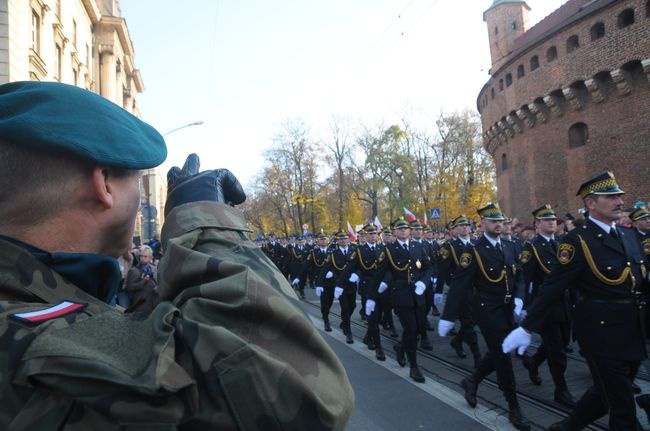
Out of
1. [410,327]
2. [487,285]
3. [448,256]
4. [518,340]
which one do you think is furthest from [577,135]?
[518,340]

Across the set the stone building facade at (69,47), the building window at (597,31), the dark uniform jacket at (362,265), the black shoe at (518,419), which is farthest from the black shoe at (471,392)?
the building window at (597,31)

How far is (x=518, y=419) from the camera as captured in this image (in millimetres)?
4992

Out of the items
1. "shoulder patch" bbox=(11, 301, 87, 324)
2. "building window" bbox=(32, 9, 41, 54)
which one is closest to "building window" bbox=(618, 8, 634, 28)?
"building window" bbox=(32, 9, 41, 54)

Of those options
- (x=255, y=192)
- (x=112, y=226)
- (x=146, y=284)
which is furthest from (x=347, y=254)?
(x=255, y=192)

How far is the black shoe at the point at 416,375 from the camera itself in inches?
267

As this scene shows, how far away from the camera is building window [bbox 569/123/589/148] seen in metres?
25.4

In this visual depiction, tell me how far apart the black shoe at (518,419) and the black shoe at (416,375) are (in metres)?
1.75

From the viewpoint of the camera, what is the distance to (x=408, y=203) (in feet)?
135

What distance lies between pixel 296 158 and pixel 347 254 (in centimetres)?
3288

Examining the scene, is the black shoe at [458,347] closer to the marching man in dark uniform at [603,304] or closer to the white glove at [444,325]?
the white glove at [444,325]

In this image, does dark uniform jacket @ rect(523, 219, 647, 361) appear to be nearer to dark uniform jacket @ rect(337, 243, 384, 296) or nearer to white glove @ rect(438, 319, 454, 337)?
white glove @ rect(438, 319, 454, 337)

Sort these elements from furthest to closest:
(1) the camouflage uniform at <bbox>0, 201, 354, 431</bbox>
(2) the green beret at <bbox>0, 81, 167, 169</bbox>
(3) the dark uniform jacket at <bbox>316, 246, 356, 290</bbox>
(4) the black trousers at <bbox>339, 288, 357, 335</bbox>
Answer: (3) the dark uniform jacket at <bbox>316, 246, 356, 290</bbox>, (4) the black trousers at <bbox>339, 288, 357, 335</bbox>, (2) the green beret at <bbox>0, 81, 167, 169</bbox>, (1) the camouflage uniform at <bbox>0, 201, 354, 431</bbox>

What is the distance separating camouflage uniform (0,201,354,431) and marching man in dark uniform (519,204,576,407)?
5.70m

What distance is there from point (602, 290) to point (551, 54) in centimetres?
2626
